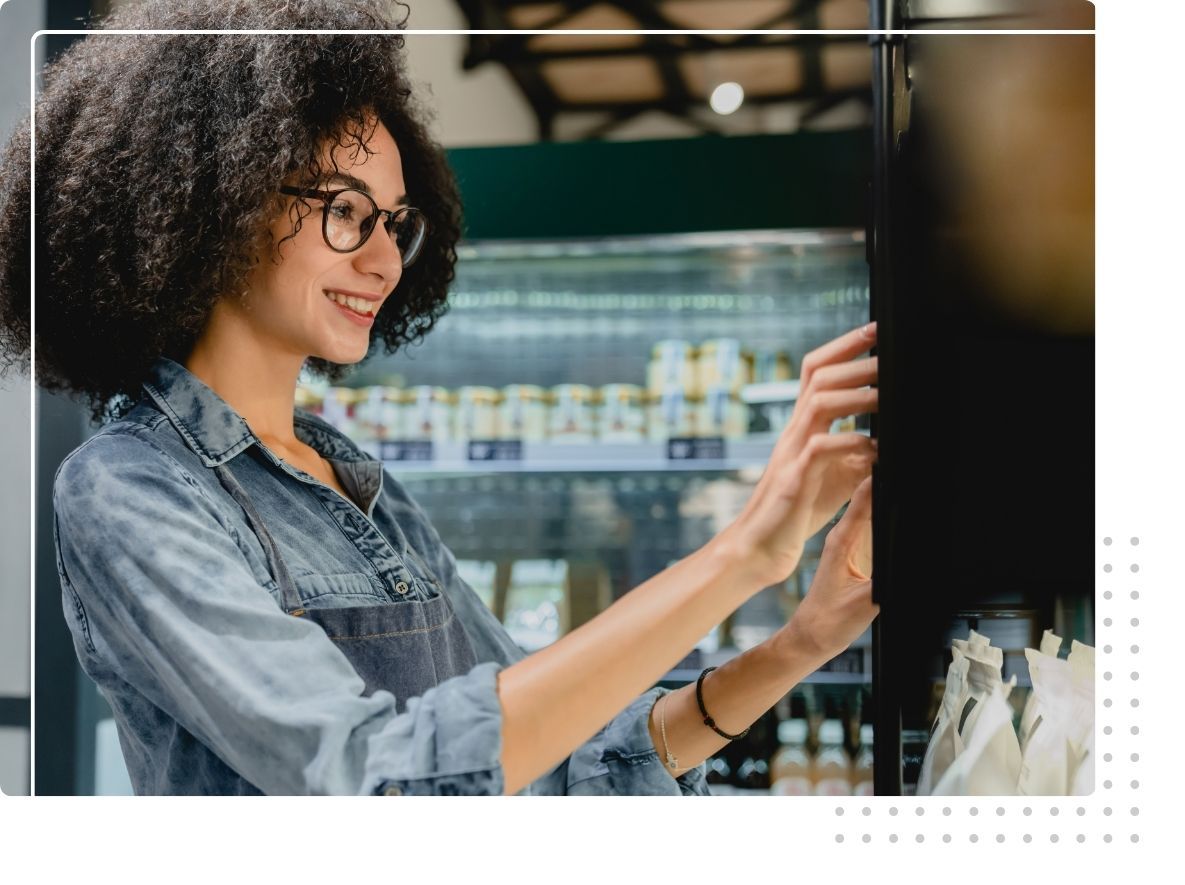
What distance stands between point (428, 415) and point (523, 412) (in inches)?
8.9

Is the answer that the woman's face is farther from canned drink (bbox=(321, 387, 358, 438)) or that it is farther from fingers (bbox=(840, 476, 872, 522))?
canned drink (bbox=(321, 387, 358, 438))

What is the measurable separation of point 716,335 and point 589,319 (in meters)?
0.32

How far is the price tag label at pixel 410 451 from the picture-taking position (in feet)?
7.20

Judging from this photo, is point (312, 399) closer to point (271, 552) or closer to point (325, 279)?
point (325, 279)

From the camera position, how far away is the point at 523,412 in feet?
7.70

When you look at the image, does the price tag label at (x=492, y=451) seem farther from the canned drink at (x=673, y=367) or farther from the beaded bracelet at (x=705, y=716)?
the beaded bracelet at (x=705, y=716)

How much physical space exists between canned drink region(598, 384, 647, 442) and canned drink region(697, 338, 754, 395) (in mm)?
153

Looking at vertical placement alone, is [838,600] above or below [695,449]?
below

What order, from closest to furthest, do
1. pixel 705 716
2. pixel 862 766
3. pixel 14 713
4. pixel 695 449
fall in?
pixel 705 716
pixel 14 713
pixel 695 449
pixel 862 766

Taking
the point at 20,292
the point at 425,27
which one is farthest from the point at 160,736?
the point at 425,27

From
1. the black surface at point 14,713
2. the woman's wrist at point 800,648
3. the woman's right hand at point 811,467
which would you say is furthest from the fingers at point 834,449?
the black surface at point 14,713

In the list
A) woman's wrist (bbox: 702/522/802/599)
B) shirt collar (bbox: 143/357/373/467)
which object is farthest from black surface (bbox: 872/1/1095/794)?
shirt collar (bbox: 143/357/373/467)
